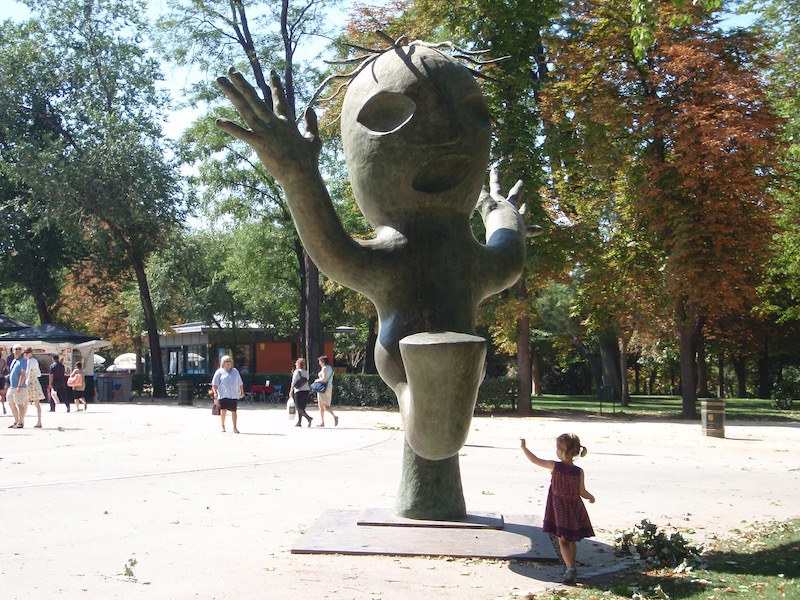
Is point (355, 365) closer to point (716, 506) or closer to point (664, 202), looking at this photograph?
point (664, 202)

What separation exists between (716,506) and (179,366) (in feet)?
133

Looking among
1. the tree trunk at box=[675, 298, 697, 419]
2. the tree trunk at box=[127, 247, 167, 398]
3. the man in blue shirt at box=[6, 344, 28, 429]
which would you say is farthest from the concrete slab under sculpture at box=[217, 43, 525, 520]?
the tree trunk at box=[127, 247, 167, 398]

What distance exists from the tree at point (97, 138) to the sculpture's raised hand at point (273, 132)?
2728 centimetres

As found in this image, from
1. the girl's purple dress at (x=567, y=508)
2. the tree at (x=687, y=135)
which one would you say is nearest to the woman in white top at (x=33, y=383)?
the girl's purple dress at (x=567, y=508)

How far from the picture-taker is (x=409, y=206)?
23.8 ft

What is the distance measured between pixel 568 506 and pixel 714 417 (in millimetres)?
13932

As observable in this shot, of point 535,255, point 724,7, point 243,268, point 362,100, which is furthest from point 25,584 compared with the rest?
point 243,268

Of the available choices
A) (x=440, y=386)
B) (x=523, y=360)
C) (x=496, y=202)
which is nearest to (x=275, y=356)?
(x=523, y=360)

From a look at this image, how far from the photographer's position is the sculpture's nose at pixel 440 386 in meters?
5.84

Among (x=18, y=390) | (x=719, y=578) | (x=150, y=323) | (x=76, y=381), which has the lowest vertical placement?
(x=719, y=578)

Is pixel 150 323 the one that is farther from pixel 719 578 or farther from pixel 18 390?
pixel 719 578

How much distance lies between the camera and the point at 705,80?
23.7 metres

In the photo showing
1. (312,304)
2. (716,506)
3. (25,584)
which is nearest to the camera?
(25,584)

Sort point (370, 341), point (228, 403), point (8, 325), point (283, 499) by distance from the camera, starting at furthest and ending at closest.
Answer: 1. point (370, 341)
2. point (8, 325)
3. point (228, 403)
4. point (283, 499)
